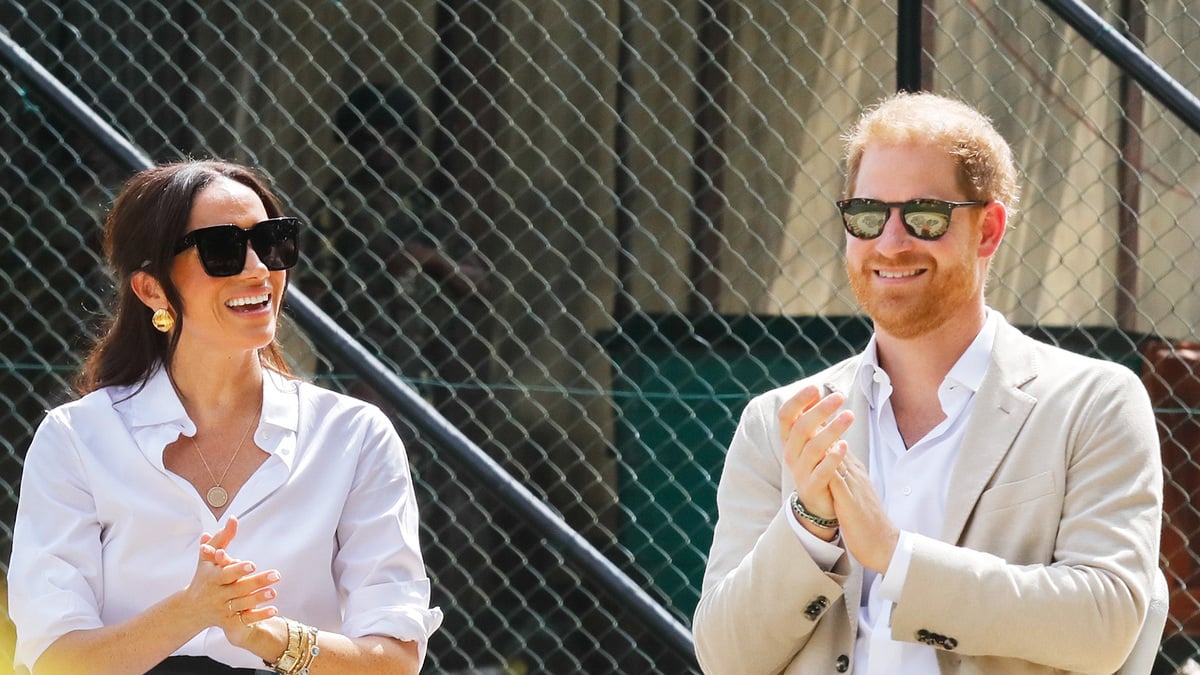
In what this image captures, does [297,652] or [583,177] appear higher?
[583,177]

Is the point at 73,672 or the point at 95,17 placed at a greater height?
the point at 95,17

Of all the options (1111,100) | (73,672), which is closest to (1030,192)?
(1111,100)

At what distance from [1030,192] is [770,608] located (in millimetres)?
3058

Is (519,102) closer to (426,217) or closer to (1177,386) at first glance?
(426,217)

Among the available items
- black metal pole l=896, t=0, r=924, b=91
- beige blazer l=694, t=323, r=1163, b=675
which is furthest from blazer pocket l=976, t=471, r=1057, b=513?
black metal pole l=896, t=0, r=924, b=91

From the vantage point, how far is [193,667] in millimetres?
2293

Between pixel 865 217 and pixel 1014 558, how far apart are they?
1.66 ft

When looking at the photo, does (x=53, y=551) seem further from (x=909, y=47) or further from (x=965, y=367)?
(x=909, y=47)

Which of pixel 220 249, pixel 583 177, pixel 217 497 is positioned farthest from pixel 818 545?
pixel 583 177

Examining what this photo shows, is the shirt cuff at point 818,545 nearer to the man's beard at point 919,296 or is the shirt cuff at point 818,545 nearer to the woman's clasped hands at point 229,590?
the man's beard at point 919,296

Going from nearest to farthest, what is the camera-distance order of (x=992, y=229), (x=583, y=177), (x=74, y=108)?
(x=992, y=229) < (x=74, y=108) < (x=583, y=177)

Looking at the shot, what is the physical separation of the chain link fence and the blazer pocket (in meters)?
2.53

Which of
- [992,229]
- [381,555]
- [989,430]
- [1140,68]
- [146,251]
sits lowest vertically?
[381,555]

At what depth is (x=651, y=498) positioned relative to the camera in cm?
410
